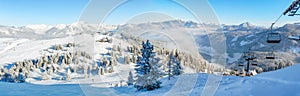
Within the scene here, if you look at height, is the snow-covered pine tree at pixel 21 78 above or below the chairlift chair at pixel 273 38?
below

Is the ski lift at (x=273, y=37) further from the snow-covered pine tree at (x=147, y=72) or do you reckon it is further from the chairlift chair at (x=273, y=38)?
the snow-covered pine tree at (x=147, y=72)

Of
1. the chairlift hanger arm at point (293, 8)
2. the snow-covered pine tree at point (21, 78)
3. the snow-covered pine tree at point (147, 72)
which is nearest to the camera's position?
the chairlift hanger arm at point (293, 8)

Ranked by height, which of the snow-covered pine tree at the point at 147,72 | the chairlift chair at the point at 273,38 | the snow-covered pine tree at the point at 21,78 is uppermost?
the chairlift chair at the point at 273,38

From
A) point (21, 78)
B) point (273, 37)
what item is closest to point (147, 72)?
point (273, 37)

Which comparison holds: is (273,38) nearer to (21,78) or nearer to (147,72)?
(147,72)

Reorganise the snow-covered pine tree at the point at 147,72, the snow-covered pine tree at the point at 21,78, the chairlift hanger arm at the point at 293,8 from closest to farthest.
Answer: the chairlift hanger arm at the point at 293,8, the snow-covered pine tree at the point at 147,72, the snow-covered pine tree at the point at 21,78

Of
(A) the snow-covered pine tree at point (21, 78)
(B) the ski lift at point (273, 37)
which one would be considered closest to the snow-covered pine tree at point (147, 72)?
(B) the ski lift at point (273, 37)

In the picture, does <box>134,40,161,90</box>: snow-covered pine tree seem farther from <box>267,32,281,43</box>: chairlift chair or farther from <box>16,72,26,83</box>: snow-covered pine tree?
<box>16,72,26,83</box>: snow-covered pine tree

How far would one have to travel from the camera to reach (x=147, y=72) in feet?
86.3

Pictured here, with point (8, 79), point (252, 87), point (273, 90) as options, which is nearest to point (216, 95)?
point (252, 87)

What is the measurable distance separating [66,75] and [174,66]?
83497 millimetres

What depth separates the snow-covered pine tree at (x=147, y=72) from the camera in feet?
81.5

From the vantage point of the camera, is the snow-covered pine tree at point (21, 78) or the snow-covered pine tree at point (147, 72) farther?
the snow-covered pine tree at point (21, 78)

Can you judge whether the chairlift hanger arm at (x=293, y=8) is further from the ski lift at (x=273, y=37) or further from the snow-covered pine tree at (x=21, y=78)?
the snow-covered pine tree at (x=21, y=78)
